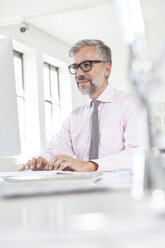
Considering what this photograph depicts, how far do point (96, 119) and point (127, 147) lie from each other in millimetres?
312

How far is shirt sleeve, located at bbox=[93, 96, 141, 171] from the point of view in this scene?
5.39 ft

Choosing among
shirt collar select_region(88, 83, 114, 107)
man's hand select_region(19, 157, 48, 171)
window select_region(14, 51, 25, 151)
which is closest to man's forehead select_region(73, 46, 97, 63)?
shirt collar select_region(88, 83, 114, 107)

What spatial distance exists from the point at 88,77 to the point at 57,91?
5.76 meters

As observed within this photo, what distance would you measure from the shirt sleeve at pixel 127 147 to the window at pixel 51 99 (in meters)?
5.41

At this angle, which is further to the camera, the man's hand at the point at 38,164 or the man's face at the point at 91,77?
the man's face at the point at 91,77

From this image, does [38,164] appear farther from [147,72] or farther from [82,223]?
[82,223]

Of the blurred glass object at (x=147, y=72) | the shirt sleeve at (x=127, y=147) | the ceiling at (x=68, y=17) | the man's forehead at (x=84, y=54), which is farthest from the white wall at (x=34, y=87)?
the blurred glass object at (x=147, y=72)

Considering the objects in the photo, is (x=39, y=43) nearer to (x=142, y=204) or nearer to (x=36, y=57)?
(x=36, y=57)

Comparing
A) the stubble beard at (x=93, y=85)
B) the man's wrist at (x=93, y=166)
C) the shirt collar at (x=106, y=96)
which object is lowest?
the man's wrist at (x=93, y=166)

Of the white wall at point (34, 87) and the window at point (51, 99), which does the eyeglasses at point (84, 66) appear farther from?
the window at point (51, 99)

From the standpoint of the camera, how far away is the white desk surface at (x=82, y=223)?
0.28 meters

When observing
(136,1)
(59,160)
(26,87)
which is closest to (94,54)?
(59,160)

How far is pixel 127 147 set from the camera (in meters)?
1.95

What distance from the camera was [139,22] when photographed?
60 cm
